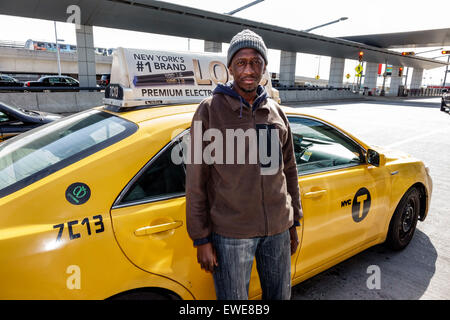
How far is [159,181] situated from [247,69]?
0.83 meters

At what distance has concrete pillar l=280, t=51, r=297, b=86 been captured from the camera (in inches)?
1163

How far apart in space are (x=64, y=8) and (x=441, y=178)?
1596 centimetres

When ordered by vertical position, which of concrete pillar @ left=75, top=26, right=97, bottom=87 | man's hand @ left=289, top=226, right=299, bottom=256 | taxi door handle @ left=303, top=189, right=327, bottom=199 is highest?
concrete pillar @ left=75, top=26, right=97, bottom=87

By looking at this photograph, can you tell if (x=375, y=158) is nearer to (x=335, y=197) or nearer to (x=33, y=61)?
(x=335, y=197)

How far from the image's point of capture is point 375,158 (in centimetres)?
296

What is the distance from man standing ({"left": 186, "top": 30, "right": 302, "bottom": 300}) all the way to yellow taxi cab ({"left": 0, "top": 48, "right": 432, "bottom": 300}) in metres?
0.28

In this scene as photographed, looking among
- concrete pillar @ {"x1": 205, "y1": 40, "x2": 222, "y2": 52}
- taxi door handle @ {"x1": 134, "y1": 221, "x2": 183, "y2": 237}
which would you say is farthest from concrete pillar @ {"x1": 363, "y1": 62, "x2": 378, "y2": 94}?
taxi door handle @ {"x1": 134, "y1": 221, "x2": 183, "y2": 237}

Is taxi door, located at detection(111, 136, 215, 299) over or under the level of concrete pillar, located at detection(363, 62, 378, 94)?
under

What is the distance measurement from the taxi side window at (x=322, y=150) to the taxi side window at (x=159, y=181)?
1048 mm

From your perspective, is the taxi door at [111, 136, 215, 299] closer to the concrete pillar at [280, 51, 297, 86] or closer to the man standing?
the man standing

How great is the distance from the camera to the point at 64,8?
47.4 ft

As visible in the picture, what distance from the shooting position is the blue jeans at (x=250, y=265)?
64.3 inches
